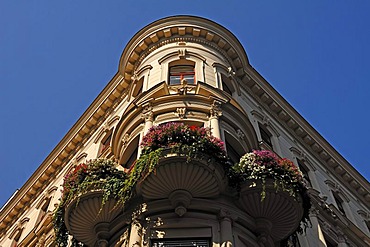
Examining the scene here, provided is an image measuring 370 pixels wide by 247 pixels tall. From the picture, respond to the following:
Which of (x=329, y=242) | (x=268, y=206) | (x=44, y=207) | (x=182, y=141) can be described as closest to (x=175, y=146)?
(x=182, y=141)

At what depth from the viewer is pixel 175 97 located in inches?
705

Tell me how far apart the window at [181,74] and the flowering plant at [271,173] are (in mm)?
6918

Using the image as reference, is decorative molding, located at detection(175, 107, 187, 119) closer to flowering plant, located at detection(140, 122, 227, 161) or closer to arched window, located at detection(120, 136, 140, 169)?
arched window, located at detection(120, 136, 140, 169)

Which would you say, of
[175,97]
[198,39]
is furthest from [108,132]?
[175,97]

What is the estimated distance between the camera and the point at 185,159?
13.4 m

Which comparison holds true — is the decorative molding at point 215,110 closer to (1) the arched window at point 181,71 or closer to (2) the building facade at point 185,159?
(2) the building facade at point 185,159

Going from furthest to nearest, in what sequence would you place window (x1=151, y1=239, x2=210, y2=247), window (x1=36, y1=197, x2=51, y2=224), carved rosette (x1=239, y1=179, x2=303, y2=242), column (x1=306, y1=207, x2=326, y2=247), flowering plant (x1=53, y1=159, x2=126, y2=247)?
window (x1=36, y1=197, x2=51, y2=224) < column (x1=306, y1=207, x2=326, y2=247) < flowering plant (x1=53, y1=159, x2=126, y2=247) < carved rosette (x1=239, y1=179, x2=303, y2=242) < window (x1=151, y1=239, x2=210, y2=247)

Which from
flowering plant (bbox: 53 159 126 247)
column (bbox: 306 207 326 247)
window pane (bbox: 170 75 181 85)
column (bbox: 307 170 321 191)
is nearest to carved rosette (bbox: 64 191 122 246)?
flowering plant (bbox: 53 159 126 247)

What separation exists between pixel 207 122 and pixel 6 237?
718 inches

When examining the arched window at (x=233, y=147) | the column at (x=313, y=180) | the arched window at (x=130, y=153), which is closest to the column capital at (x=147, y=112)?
the arched window at (x=130, y=153)

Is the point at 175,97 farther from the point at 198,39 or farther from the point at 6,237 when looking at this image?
the point at 6,237

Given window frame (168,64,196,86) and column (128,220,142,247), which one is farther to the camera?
window frame (168,64,196,86)

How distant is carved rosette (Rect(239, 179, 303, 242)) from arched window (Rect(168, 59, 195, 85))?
785 centimetres

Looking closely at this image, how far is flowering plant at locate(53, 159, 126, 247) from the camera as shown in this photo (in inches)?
554
